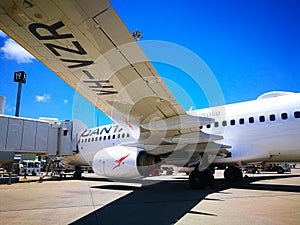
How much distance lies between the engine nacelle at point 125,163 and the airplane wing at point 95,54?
2.06m

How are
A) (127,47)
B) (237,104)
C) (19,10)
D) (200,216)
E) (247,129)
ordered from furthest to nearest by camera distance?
1. (237,104)
2. (247,129)
3. (200,216)
4. (127,47)
5. (19,10)

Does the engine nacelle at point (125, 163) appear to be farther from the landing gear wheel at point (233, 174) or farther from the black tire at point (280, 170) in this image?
the black tire at point (280, 170)

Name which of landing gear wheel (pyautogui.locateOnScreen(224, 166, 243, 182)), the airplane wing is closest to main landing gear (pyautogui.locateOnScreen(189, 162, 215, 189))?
→ the airplane wing

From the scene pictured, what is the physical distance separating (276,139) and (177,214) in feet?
20.4

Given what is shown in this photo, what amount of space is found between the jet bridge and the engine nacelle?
23.6ft

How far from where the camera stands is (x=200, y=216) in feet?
15.3

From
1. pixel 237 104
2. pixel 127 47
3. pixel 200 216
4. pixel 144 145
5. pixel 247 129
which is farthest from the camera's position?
pixel 237 104

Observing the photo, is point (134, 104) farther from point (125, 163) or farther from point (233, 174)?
point (233, 174)

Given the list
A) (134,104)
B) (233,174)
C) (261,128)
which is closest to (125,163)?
(134,104)

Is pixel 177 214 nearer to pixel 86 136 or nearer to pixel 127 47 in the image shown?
pixel 127 47

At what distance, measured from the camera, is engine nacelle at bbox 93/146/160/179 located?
8.88 m

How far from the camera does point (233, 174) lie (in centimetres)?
1230

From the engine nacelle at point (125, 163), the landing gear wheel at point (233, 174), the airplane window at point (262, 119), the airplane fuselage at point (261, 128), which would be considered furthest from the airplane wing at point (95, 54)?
the landing gear wheel at point (233, 174)

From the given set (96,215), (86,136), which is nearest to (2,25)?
(96,215)
